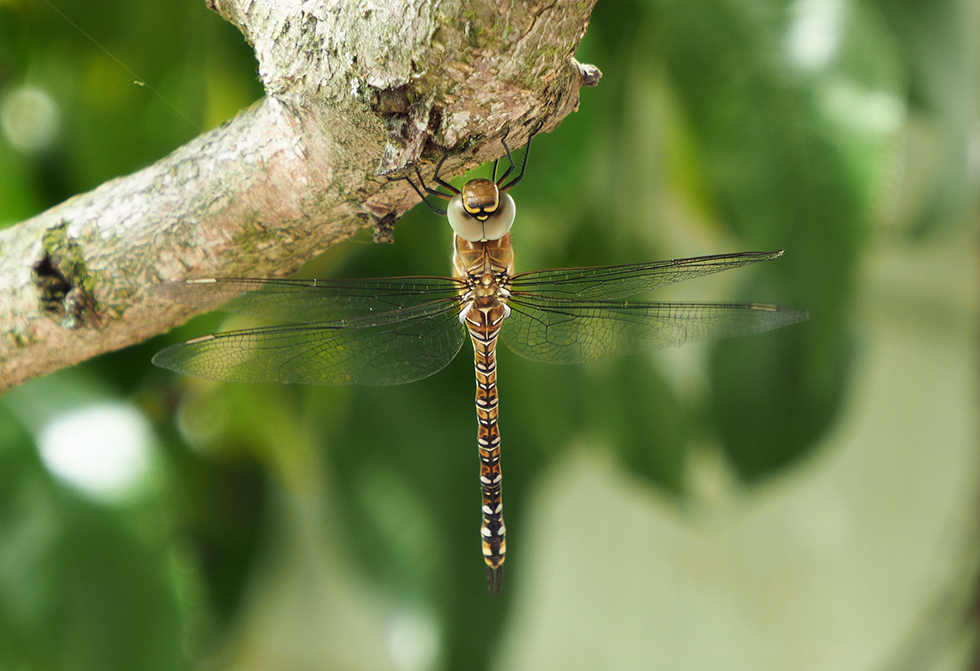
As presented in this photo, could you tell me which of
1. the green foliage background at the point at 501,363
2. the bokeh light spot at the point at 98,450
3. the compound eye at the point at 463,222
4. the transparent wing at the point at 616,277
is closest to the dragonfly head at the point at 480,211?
the compound eye at the point at 463,222

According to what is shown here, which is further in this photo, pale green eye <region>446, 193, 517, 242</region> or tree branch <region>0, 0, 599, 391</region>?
pale green eye <region>446, 193, 517, 242</region>

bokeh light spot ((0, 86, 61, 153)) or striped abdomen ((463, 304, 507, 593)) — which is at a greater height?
bokeh light spot ((0, 86, 61, 153))

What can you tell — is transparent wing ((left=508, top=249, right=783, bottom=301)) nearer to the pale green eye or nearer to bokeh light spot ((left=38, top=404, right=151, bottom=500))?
the pale green eye

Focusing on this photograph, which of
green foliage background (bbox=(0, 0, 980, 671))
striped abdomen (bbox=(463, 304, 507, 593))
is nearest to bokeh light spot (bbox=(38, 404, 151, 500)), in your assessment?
green foliage background (bbox=(0, 0, 980, 671))

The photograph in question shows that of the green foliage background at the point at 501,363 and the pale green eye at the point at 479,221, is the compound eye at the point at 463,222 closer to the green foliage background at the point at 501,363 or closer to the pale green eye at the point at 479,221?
the pale green eye at the point at 479,221

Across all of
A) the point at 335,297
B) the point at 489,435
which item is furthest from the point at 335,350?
the point at 489,435

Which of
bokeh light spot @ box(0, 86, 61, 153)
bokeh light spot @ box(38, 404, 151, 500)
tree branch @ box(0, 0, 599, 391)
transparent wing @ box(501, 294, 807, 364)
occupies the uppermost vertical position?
bokeh light spot @ box(0, 86, 61, 153)

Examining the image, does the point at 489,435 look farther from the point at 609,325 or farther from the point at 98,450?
the point at 98,450
